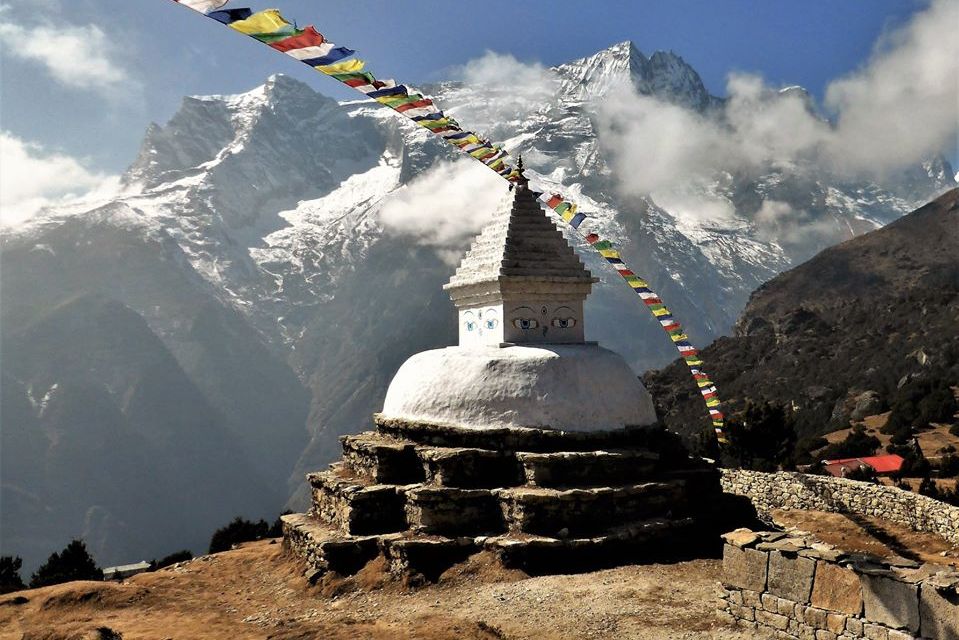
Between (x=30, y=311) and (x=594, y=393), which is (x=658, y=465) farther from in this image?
(x=30, y=311)

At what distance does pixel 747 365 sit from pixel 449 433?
4463cm

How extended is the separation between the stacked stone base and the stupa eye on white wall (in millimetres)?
347

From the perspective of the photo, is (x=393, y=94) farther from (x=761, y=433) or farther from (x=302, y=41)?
(x=761, y=433)

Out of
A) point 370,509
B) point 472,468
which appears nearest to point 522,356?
point 472,468

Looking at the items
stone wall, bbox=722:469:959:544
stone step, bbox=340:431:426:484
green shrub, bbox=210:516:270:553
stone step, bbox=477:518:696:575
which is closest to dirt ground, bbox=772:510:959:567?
stone wall, bbox=722:469:959:544

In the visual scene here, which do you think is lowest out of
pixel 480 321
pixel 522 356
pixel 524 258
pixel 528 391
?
pixel 528 391

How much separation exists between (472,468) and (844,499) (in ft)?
28.6

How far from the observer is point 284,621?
914 centimetres

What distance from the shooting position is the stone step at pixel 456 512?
1062 centimetres

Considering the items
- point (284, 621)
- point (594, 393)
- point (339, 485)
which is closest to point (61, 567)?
point (339, 485)

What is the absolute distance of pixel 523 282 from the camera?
13.0 m

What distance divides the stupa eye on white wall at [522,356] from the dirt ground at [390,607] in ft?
8.72

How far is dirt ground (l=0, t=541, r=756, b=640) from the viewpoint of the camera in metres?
7.80

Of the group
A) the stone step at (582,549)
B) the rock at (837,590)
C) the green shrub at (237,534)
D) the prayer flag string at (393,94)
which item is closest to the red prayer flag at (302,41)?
the prayer flag string at (393,94)
